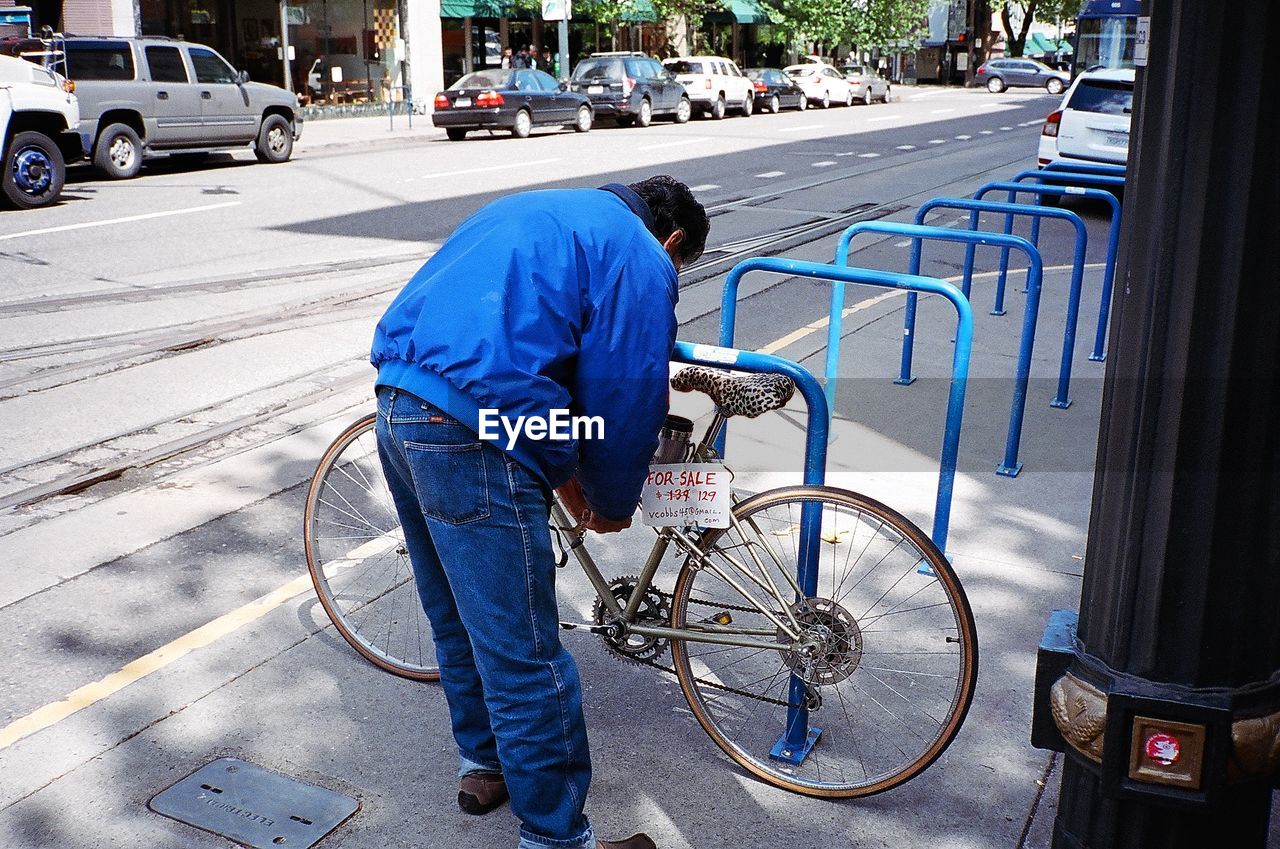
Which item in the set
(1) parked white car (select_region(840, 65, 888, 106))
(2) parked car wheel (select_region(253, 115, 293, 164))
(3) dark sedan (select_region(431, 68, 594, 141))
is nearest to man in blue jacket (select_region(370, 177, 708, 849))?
(2) parked car wheel (select_region(253, 115, 293, 164))

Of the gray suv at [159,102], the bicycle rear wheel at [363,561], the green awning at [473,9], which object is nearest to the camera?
the bicycle rear wheel at [363,561]

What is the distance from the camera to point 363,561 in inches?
171

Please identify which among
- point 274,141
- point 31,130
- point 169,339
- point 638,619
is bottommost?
point 169,339

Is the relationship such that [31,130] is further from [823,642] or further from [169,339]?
[823,642]

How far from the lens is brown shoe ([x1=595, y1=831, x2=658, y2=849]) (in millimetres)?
2908

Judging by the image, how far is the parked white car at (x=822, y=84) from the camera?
129ft

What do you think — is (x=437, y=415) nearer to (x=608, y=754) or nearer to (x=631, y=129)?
(x=608, y=754)

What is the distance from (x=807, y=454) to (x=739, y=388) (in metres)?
0.33

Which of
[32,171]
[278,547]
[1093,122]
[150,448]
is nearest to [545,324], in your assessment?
[278,547]

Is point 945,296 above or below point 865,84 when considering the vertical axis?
below

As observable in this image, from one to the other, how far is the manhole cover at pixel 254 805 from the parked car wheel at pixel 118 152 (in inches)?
597

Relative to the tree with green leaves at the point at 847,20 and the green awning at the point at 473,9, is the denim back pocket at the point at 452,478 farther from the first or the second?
the tree with green leaves at the point at 847,20

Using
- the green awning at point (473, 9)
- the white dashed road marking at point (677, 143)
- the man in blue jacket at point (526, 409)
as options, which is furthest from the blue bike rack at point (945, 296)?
the green awning at point (473, 9)

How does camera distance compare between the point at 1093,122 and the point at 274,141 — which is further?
the point at 274,141
